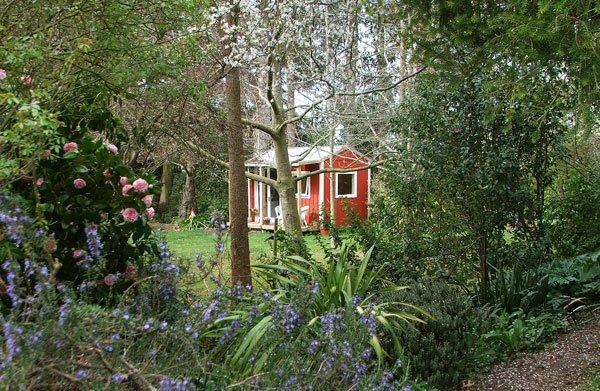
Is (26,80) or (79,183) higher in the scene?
(26,80)

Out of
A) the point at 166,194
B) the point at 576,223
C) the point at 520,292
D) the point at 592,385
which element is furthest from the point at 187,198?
the point at 592,385

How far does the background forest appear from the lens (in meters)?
1.96

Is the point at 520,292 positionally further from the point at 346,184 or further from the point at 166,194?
the point at 166,194

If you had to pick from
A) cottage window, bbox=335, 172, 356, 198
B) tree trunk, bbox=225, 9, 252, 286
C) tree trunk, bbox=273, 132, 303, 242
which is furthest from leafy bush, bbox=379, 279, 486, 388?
cottage window, bbox=335, 172, 356, 198

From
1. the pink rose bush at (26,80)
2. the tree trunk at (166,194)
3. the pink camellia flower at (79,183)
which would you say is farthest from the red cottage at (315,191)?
the pink rose bush at (26,80)

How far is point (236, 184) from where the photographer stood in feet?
17.2

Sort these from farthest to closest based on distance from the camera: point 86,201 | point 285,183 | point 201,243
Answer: point 201,243 → point 285,183 → point 86,201

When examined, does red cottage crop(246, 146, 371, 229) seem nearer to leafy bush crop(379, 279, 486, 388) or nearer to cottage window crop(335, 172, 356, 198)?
cottage window crop(335, 172, 356, 198)

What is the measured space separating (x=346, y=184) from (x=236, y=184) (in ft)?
38.9

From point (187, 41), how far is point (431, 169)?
2.90 m

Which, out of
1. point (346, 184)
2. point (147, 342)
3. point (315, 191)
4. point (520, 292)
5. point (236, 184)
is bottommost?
point (520, 292)

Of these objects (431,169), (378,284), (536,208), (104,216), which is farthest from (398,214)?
(104,216)

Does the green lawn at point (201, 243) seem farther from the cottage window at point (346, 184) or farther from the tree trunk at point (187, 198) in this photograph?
the cottage window at point (346, 184)

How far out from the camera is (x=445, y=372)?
3217mm
